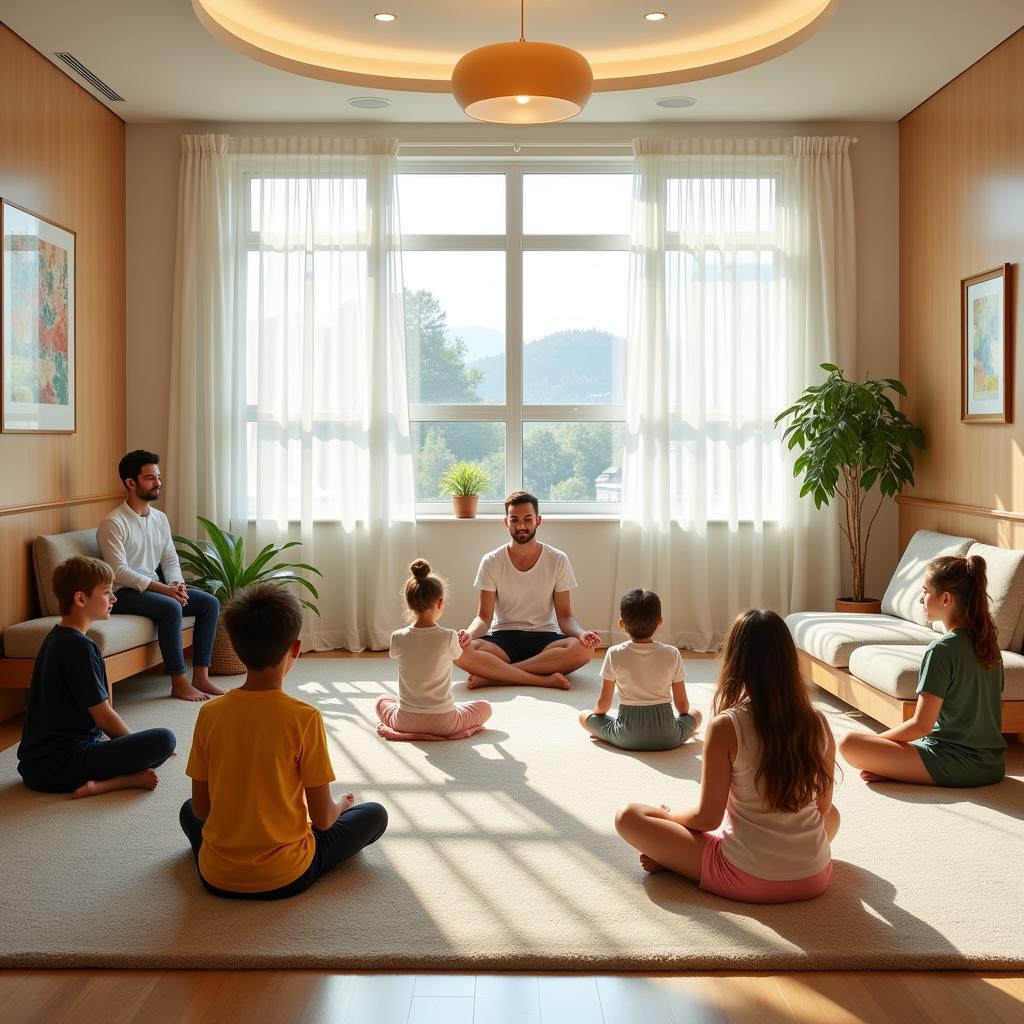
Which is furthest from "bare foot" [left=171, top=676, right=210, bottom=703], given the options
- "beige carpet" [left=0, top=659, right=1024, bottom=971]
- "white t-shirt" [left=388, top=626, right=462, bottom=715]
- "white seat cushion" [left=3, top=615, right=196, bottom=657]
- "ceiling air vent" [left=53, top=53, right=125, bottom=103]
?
"ceiling air vent" [left=53, top=53, right=125, bottom=103]

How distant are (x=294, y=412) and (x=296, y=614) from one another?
4012 millimetres

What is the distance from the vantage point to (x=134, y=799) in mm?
3748

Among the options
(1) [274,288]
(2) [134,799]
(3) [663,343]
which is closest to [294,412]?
(1) [274,288]

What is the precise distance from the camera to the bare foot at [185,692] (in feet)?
17.3

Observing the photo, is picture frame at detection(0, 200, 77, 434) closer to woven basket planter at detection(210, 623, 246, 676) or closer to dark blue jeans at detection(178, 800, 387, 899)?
woven basket planter at detection(210, 623, 246, 676)

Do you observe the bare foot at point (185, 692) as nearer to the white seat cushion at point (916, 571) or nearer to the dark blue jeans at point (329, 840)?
the dark blue jeans at point (329, 840)

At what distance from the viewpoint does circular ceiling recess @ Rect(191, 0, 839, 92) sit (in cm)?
507

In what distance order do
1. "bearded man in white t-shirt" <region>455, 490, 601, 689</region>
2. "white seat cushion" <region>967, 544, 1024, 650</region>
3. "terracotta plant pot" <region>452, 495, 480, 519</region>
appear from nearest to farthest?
"white seat cushion" <region>967, 544, 1024, 650</region> < "bearded man in white t-shirt" <region>455, 490, 601, 689</region> < "terracotta plant pot" <region>452, 495, 480, 519</region>

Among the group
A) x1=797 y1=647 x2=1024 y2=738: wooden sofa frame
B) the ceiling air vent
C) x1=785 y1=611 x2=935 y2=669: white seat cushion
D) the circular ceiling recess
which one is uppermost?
the circular ceiling recess

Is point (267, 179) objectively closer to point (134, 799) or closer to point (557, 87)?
point (557, 87)

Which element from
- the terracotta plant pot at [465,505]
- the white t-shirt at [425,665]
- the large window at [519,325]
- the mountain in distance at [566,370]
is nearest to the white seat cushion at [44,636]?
the white t-shirt at [425,665]

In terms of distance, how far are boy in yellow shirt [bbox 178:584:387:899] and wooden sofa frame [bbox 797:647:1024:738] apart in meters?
1.73

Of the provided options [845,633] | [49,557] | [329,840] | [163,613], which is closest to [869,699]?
[845,633]

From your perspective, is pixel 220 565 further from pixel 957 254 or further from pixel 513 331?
pixel 957 254
